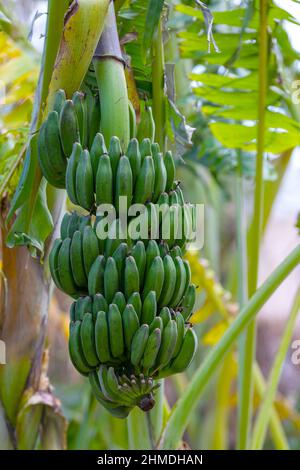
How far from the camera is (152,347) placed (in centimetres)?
61

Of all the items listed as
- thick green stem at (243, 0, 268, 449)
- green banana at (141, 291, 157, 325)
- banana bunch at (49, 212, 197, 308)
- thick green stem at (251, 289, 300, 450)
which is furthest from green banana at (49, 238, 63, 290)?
thick green stem at (251, 289, 300, 450)

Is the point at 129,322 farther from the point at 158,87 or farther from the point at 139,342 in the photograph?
the point at 158,87

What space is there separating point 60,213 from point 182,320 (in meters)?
0.32

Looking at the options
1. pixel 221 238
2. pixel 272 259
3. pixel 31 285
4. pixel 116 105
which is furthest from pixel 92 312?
pixel 272 259

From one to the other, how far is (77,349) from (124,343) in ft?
0.16

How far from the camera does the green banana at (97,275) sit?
0.63 m

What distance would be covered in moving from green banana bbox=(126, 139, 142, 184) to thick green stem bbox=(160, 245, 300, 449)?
33 cm

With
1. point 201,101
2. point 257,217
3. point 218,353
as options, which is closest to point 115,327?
point 218,353

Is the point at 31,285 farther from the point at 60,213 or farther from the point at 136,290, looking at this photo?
the point at 136,290

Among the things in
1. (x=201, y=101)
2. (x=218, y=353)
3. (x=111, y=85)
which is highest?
(x=201, y=101)

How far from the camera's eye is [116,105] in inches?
27.0

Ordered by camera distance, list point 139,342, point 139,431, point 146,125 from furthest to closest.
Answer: point 139,431 < point 146,125 < point 139,342
